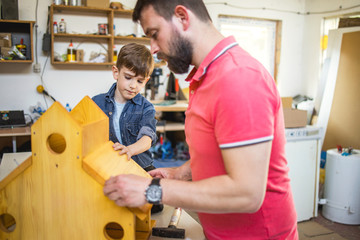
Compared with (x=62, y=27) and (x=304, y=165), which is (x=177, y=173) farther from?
(x=62, y=27)

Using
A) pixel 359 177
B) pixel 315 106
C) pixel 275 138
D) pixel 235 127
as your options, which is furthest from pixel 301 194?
pixel 235 127

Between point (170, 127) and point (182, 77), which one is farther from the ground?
point (182, 77)

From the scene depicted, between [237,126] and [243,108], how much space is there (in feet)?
0.15

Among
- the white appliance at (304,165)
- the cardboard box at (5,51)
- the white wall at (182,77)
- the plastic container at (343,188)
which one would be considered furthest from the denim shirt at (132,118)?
the white wall at (182,77)

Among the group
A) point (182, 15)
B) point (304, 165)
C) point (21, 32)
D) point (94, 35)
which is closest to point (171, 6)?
point (182, 15)

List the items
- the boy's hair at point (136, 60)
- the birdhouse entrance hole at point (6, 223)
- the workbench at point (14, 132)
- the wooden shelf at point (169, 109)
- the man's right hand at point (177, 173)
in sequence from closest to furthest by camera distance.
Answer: the birdhouse entrance hole at point (6, 223) < the man's right hand at point (177, 173) < the boy's hair at point (136, 60) < the workbench at point (14, 132) < the wooden shelf at point (169, 109)

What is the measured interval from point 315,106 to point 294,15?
1.61 meters

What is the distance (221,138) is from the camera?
792 mm

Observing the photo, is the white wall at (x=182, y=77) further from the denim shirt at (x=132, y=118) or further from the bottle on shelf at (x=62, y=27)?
the denim shirt at (x=132, y=118)

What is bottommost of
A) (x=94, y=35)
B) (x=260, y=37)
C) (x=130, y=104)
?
(x=130, y=104)

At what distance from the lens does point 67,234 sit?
0.99 metres

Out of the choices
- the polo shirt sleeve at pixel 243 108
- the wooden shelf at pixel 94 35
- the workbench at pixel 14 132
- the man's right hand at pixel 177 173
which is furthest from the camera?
the wooden shelf at pixel 94 35

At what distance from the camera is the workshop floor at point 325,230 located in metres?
2.94

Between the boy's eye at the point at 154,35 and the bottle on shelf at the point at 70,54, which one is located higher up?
the bottle on shelf at the point at 70,54
